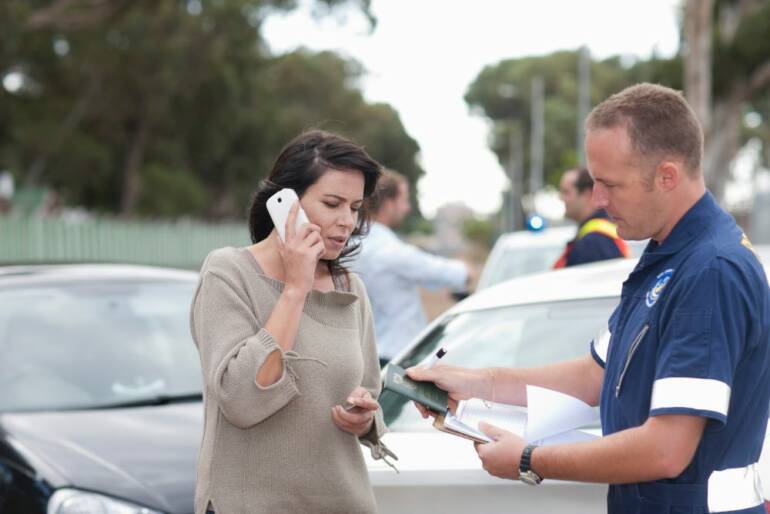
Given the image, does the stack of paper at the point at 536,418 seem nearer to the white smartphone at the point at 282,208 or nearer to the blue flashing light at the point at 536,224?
the white smartphone at the point at 282,208

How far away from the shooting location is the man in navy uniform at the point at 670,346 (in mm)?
2145

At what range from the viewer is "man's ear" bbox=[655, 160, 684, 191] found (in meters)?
2.30

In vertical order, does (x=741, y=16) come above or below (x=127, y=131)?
above

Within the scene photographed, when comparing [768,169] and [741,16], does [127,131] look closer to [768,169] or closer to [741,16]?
[741,16]

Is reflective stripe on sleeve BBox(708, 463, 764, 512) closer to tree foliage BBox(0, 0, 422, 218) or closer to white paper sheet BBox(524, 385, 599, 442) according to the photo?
white paper sheet BBox(524, 385, 599, 442)

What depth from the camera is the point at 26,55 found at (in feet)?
105

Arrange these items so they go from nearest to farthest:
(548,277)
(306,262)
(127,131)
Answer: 1. (306,262)
2. (548,277)
3. (127,131)

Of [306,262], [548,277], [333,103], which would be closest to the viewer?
[306,262]

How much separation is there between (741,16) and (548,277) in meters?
25.4

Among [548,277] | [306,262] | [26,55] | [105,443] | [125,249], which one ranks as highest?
[26,55]

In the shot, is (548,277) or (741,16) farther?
(741,16)

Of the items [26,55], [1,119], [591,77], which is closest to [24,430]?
[26,55]

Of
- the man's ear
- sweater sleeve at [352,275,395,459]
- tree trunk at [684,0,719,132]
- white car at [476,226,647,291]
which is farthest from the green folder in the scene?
tree trunk at [684,0,719,132]

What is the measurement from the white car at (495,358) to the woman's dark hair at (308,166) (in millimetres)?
620
